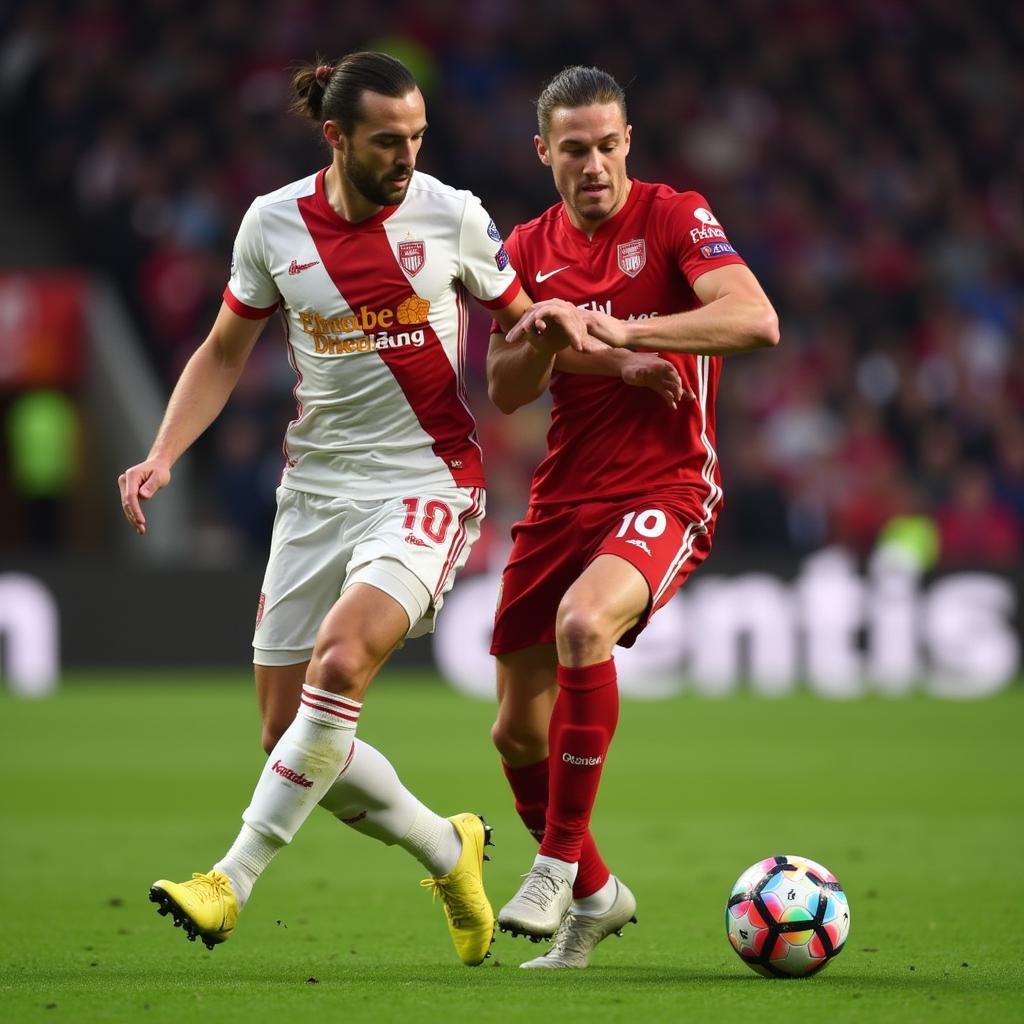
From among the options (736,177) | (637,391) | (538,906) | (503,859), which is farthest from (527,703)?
(736,177)

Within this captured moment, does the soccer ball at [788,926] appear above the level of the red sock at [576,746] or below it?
below

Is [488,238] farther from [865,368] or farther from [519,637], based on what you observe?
[865,368]

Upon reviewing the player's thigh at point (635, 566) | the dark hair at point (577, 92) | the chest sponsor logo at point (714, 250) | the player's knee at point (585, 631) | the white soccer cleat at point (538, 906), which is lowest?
the white soccer cleat at point (538, 906)

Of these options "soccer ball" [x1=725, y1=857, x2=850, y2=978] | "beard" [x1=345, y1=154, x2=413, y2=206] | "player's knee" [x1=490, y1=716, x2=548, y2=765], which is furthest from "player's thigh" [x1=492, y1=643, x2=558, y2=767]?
"beard" [x1=345, y1=154, x2=413, y2=206]

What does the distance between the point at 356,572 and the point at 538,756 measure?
91 centimetres

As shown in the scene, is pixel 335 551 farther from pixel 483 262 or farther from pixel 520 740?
pixel 483 262

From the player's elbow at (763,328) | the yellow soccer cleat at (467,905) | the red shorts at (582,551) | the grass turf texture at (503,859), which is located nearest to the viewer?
the grass turf texture at (503,859)

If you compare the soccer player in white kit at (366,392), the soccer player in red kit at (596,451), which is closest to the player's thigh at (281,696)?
the soccer player in white kit at (366,392)

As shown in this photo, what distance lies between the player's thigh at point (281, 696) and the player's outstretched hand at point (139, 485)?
584 millimetres

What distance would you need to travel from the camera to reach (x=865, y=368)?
1762 cm

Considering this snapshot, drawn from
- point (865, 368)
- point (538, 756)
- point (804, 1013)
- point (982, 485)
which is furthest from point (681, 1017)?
point (865, 368)

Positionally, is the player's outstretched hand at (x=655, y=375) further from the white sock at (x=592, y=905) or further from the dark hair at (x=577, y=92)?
the white sock at (x=592, y=905)

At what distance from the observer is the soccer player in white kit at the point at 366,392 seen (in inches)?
218

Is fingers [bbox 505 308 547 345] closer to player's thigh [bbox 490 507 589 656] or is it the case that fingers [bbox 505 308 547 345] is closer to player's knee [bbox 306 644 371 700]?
player's thigh [bbox 490 507 589 656]
